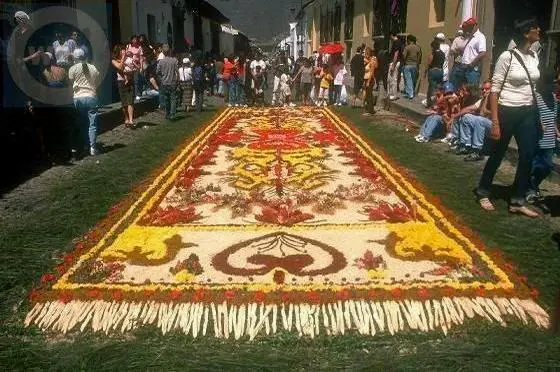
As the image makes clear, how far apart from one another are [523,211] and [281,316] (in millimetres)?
3205

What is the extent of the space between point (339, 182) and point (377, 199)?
0.91 meters

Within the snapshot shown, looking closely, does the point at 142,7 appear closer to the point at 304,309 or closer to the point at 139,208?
the point at 139,208

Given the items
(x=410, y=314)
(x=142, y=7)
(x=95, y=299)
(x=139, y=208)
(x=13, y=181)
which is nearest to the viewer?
(x=410, y=314)

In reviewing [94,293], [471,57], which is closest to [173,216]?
[94,293]

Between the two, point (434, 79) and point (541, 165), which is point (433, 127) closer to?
point (434, 79)

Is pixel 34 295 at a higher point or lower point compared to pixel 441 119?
lower

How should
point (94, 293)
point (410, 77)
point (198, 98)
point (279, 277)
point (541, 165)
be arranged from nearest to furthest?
1. point (94, 293)
2. point (279, 277)
3. point (541, 165)
4. point (410, 77)
5. point (198, 98)

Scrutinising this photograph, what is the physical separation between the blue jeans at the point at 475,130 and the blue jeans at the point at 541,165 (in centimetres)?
242

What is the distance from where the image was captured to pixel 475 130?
8219mm

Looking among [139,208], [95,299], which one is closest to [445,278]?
[95,299]

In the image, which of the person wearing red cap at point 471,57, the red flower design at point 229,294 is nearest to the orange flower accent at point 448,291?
the red flower design at point 229,294

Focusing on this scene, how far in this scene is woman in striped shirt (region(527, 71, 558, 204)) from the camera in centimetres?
529

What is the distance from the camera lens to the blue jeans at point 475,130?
26.6 feet

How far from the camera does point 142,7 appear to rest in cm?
1941
